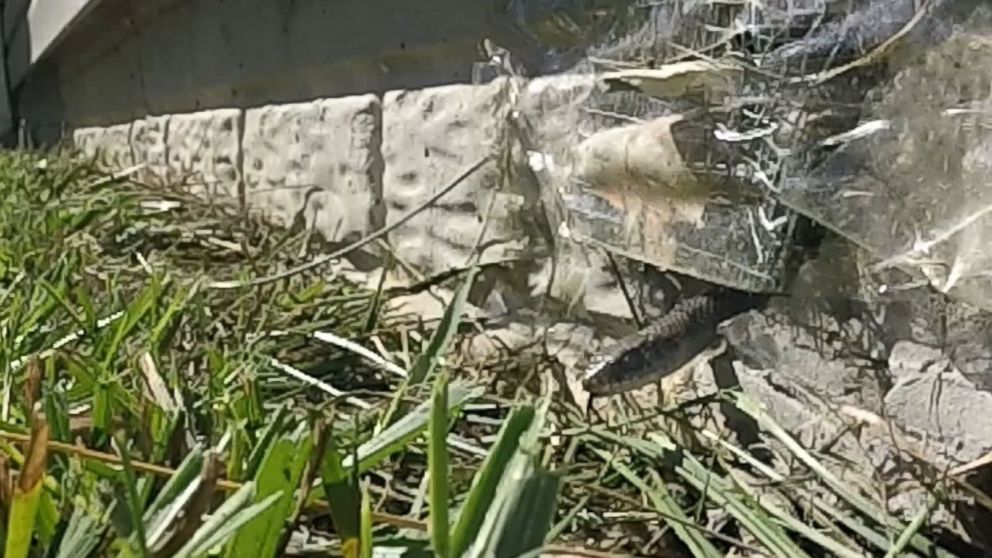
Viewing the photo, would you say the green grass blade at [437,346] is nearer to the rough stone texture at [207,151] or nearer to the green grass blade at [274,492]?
the green grass blade at [274,492]

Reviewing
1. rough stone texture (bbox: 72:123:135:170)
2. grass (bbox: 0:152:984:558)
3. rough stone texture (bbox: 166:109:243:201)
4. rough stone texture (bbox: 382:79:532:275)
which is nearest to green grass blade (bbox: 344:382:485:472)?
grass (bbox: 0:152:984:558)

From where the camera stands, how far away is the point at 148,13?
2.73 metres

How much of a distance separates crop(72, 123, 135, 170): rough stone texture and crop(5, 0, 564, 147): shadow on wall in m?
0.04

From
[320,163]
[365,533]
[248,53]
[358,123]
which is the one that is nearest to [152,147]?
[248,53]

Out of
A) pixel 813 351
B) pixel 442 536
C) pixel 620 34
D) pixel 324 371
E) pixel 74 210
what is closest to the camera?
pixel 442 536

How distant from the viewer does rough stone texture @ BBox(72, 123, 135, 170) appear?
293 centimetres

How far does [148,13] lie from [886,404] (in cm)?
217

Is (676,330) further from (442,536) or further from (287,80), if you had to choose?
(287,80)

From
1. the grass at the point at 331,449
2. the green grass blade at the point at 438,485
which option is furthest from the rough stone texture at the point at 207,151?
the green grass blade at the point at 438,485

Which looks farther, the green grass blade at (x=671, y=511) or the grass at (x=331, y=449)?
the green grass blade at (x=671, y=511)

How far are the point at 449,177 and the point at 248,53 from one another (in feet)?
2.63

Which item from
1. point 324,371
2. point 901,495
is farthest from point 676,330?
point 324,371

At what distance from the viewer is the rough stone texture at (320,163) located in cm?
163

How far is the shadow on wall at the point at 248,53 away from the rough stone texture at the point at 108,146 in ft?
0.12
